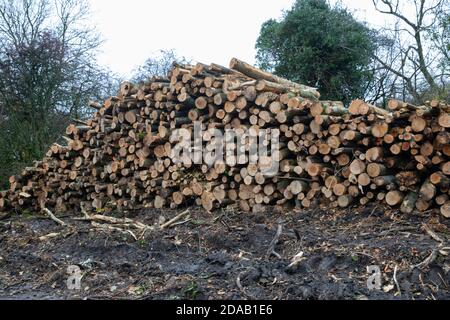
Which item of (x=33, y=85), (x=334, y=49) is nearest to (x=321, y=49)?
(x=334, y=49)

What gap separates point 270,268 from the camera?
4.13 meters

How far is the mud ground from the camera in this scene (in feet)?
12.2

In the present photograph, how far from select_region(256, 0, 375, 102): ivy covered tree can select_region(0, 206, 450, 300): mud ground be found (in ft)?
33.5

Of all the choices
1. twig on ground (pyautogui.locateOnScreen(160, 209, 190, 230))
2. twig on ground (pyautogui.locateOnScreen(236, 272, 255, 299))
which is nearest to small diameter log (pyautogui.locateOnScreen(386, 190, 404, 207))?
twig on ground (pyautogui.locateOnScreen(236, 272, 255, 299))

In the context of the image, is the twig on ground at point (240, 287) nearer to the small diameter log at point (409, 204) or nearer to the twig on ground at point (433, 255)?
the twig on ground at point (433, 255)

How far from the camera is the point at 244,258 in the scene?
14.9 ft

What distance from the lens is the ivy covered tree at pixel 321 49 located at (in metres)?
15.1

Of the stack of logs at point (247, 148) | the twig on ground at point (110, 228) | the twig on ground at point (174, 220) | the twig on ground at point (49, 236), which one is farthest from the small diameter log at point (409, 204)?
the twig on ground at point (49, 236)

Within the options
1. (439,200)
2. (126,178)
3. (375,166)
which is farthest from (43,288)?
(439,200)

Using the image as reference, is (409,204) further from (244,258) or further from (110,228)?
(110,228)

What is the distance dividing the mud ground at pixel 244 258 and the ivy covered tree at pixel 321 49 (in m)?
10.2

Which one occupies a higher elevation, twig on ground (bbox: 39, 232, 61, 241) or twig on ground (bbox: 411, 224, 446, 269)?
twig on ground (bbox: 411, 224, 446, 269)

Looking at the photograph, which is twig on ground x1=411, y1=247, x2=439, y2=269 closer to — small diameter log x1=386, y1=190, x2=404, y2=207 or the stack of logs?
the stack of logs

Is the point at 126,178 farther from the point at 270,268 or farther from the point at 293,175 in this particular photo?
the point at 270,268
